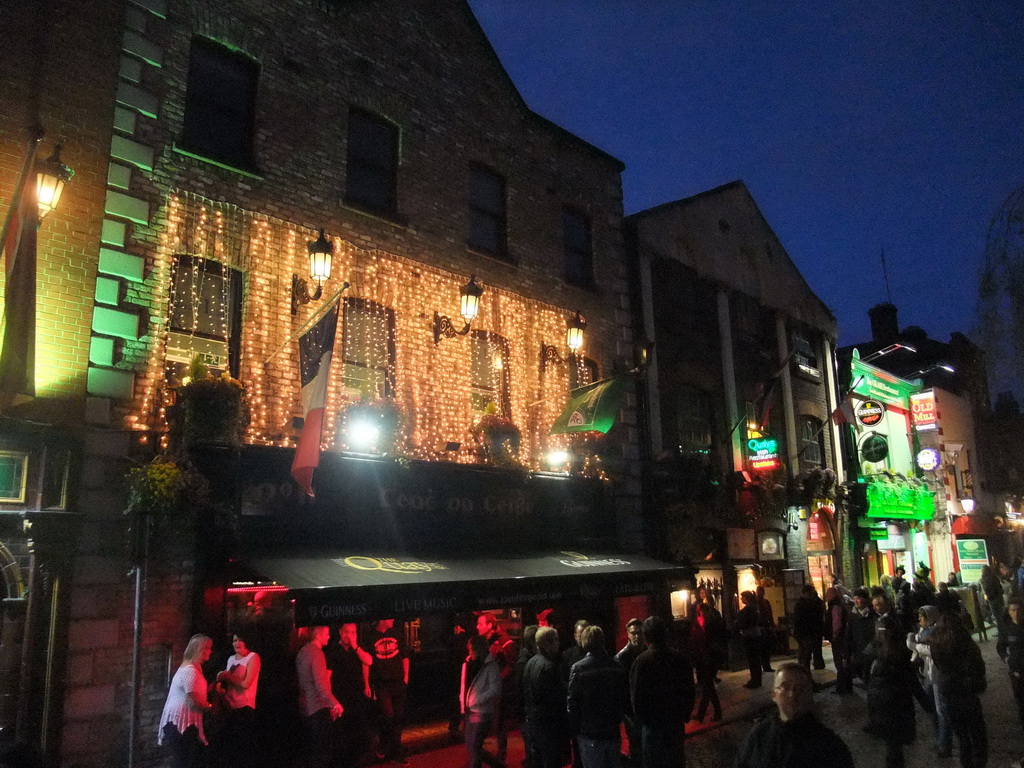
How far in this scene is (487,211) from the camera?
13.8 m

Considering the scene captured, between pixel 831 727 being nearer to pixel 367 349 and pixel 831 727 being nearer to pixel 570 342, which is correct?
pixel 570 342

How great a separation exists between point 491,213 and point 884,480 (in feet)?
55.1

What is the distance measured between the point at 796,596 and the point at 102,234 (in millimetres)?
16410

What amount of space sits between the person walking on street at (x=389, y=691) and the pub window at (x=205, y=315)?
405cm

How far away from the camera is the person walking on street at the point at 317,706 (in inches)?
316

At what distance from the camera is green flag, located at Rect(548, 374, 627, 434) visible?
12.2m

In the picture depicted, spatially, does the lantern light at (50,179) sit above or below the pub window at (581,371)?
above

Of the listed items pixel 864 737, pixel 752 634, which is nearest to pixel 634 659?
pixel 864 737

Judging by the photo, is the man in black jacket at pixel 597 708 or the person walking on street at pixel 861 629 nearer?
the man in black jacket at pixel 597 708

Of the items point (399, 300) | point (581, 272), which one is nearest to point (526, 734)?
point (399, 300)

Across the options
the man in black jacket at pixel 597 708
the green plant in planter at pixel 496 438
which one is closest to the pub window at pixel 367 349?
the green plant in planter at pixel 496 438

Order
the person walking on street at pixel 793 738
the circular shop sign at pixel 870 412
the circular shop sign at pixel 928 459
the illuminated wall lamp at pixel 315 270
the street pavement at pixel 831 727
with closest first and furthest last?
the person walking on street at pixel 793 738, the street pavement at pixel 831 727, the illuminated wall lamp at pixel 315 270, the circular shop sign at pixel 870 412, the circular shop sign at pixel 928 459

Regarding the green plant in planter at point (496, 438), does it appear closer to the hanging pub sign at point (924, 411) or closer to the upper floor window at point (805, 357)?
the upper floor window at point (805, 357)

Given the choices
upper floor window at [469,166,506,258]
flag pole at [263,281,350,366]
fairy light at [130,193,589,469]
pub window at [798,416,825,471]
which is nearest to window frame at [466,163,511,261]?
upper floor window at [469,166,506,258]
